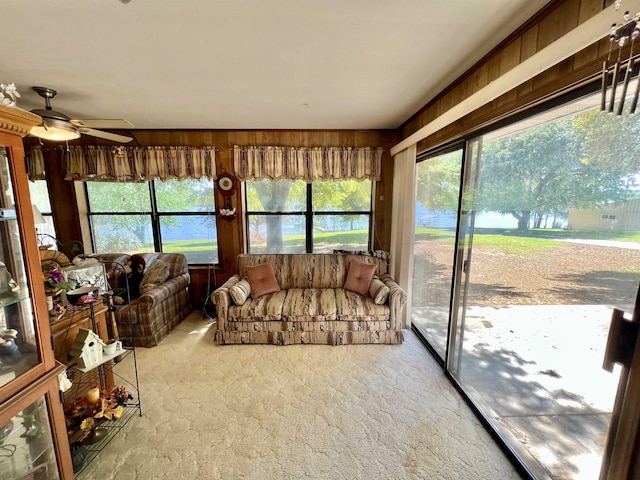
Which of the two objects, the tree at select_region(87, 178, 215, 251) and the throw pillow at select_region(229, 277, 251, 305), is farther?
the tree at select_region(87, 178, 215, 251)

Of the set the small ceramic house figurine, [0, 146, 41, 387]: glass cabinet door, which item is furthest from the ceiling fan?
the small ceramic house figurine

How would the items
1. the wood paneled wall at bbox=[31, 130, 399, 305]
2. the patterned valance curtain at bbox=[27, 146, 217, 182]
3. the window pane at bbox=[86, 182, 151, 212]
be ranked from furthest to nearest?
1. the window pane at bbox=[86, 182, 151, 212]
2. the wood paneled wall at bbox=[31, 130, 399, 305]
3. the patterned valance curtain at bbox=[27, 146, 217, 182]

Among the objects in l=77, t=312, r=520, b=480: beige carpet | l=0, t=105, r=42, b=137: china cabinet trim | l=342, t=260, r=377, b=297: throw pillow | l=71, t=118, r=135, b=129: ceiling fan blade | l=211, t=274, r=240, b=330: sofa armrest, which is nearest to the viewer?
l=0, t=105, r=42, b=137: china cabinet trim

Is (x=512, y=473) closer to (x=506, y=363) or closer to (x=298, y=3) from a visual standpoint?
(x=506, y=363)

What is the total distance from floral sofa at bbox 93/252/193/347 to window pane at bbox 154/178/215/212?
0.71m

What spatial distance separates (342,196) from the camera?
3840 mm

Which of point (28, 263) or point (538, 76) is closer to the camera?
point (28, 263)

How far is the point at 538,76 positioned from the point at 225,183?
3370mm

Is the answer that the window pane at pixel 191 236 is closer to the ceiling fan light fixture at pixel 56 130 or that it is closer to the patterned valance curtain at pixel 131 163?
the patterned valance curtain at pixel 131 163

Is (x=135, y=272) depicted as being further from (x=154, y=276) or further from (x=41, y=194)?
(x=41, y=194)

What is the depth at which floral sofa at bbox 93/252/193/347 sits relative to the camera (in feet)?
9.27

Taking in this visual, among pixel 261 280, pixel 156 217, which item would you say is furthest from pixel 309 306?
pixel 156 217

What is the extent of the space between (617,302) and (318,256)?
2716mm

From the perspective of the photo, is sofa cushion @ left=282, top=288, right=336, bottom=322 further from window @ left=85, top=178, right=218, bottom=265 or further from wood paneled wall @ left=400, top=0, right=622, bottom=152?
wood paneled wall @ left=400, top=0, right=622, bottom=152
